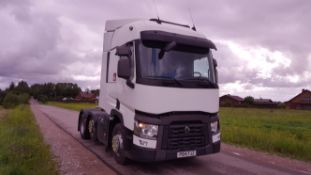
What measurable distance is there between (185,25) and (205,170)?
3.74 meters

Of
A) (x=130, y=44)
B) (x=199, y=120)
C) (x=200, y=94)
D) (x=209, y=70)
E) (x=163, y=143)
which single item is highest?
(x=130, y=44)

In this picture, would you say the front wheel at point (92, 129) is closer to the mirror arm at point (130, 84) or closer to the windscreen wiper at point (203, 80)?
the mirror arm at point (130, 84)

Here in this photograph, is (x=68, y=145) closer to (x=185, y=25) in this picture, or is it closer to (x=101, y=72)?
(x=101, y=72)

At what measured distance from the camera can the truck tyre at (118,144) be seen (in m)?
7.76

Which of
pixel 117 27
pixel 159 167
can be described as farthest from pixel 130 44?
pixel 159 167

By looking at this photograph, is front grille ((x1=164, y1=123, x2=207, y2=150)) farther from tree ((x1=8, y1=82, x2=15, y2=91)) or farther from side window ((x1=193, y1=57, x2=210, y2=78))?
tree ((x1=8, y1=82, x2=15, y2=91))

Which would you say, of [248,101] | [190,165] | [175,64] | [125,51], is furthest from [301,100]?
[125,51]

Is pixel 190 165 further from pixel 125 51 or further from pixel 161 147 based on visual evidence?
pixel 125 51

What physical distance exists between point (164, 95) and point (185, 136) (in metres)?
1.01

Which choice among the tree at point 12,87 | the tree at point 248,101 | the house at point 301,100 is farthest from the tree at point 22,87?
the house at point 301,100

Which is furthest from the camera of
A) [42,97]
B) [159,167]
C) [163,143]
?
[42,97]

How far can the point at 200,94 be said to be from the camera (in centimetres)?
740

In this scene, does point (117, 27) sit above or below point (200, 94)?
above

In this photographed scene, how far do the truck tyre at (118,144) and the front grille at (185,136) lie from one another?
125 centimetres
